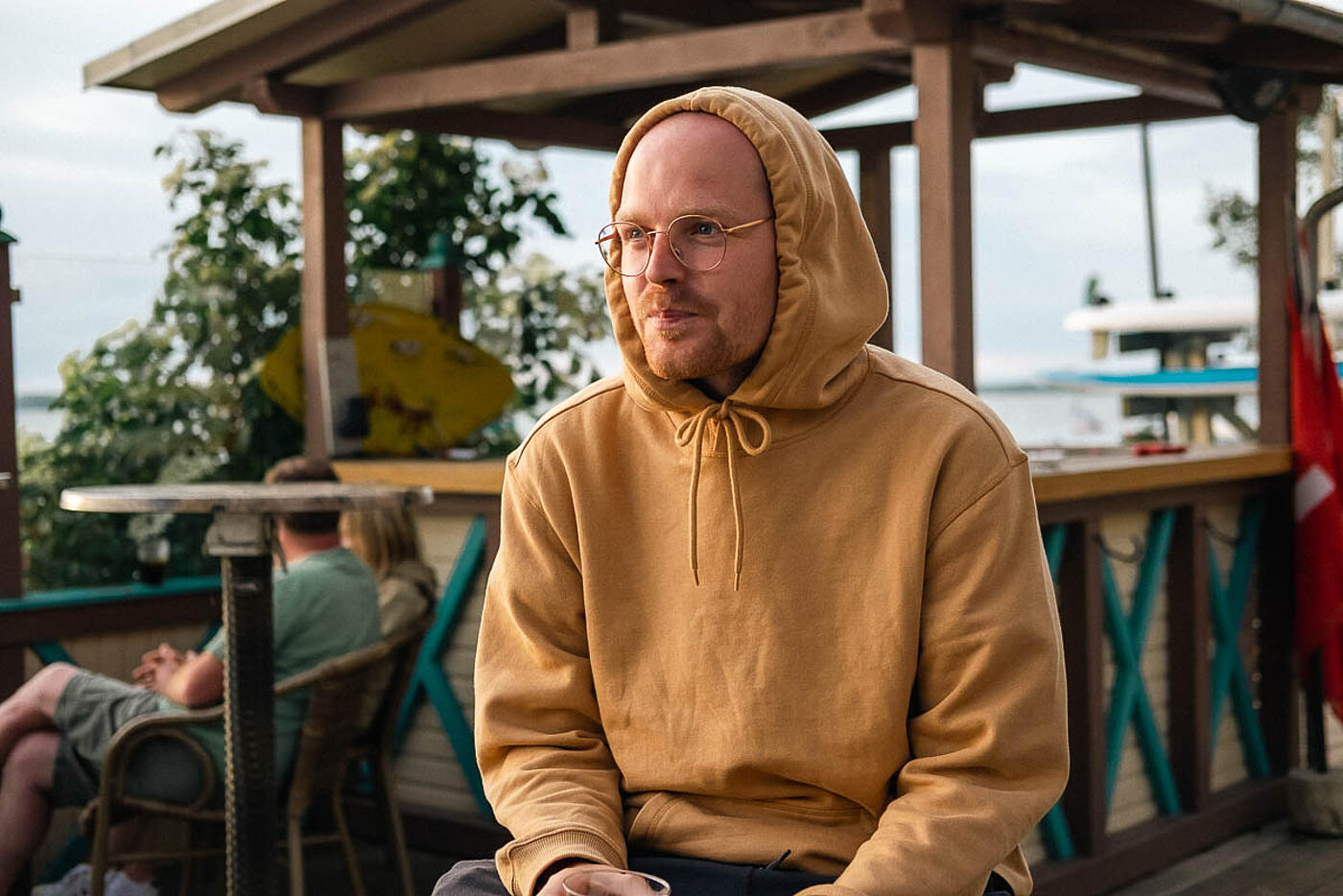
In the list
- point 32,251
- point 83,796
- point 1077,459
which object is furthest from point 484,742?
point 32,251

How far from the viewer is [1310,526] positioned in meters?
4.90

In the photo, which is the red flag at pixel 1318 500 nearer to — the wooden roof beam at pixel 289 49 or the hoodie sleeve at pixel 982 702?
the wooden roof beam at pixel 289 49

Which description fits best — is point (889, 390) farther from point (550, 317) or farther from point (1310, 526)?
point (550, 317)

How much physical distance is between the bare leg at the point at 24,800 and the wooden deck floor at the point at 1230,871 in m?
0.84

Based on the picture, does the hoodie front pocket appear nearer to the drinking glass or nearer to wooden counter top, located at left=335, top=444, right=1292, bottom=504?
the drinking glass

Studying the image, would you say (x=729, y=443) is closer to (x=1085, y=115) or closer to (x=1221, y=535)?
(x=1221, y=535)

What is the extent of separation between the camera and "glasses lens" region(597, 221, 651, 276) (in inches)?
74.6

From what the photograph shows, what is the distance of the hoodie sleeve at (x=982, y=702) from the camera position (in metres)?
1.80

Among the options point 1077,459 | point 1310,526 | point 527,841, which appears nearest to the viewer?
point 527,841

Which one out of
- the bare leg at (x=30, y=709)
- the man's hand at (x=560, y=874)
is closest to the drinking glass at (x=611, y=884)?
the man's hand at (x=560, y=874)

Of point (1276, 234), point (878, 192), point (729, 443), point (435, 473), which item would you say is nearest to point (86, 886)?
point (435, 473)

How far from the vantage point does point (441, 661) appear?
465 centimetres

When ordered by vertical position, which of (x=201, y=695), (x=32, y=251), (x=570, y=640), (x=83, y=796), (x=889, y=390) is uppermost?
(x=32, y=251)

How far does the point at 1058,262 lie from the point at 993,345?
9229 mm
